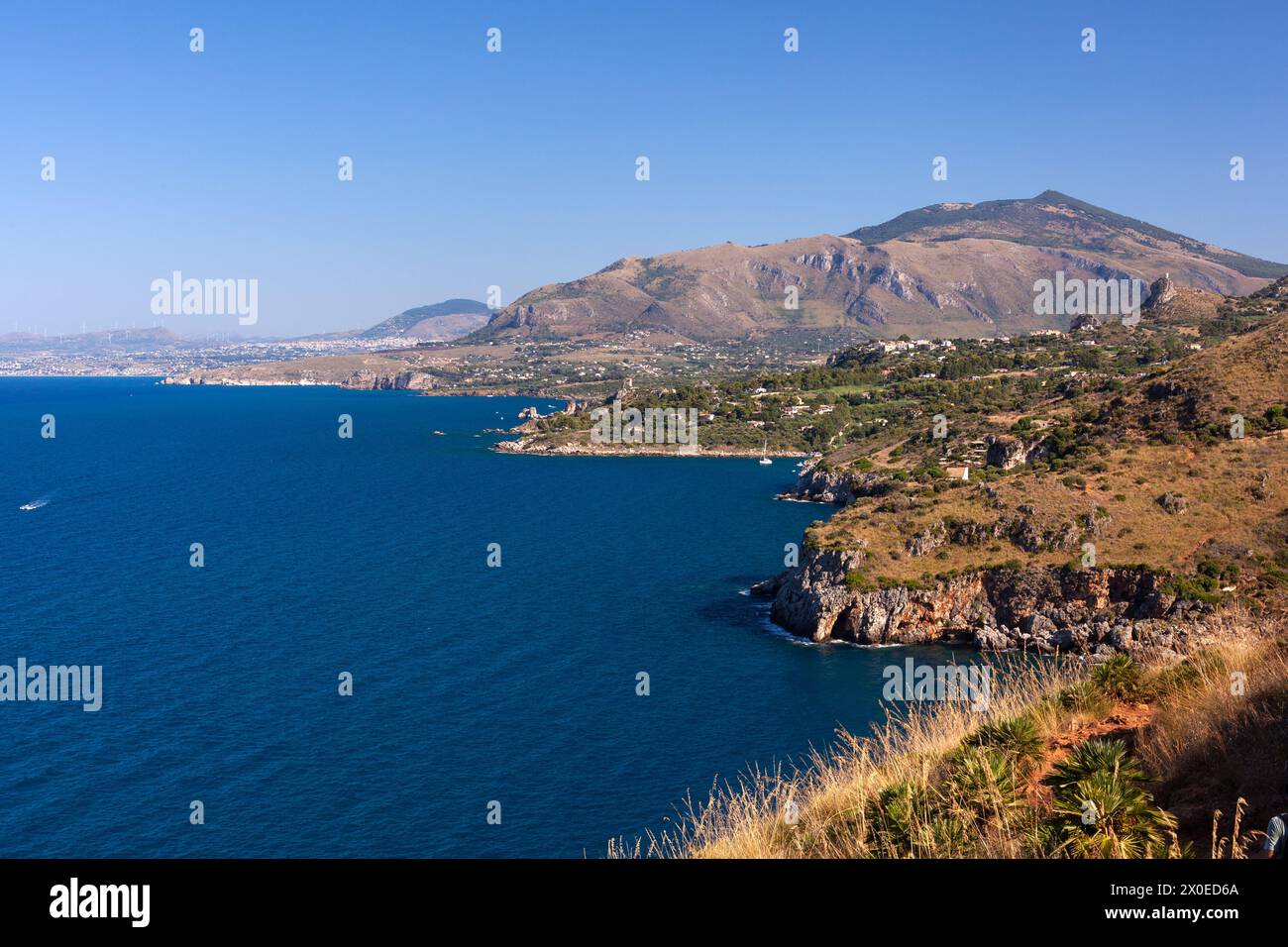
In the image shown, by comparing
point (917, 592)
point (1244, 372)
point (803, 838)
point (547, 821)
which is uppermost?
point (1244, 372)

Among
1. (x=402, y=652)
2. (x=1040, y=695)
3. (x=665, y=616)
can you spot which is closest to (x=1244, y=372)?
(x=665, y=616)

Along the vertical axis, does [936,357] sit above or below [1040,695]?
above

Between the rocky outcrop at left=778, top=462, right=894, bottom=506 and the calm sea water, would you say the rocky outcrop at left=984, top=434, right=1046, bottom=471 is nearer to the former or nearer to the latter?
the rocky outcrop at left=778, top=462, right=894, bottom=506

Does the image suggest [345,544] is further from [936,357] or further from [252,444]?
[936,357]

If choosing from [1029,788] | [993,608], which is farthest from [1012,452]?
[1029,788]

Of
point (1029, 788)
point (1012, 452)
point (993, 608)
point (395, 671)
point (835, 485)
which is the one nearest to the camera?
point (1029, 788)

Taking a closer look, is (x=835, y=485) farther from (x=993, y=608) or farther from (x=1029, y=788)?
(x=1029, y=788)
